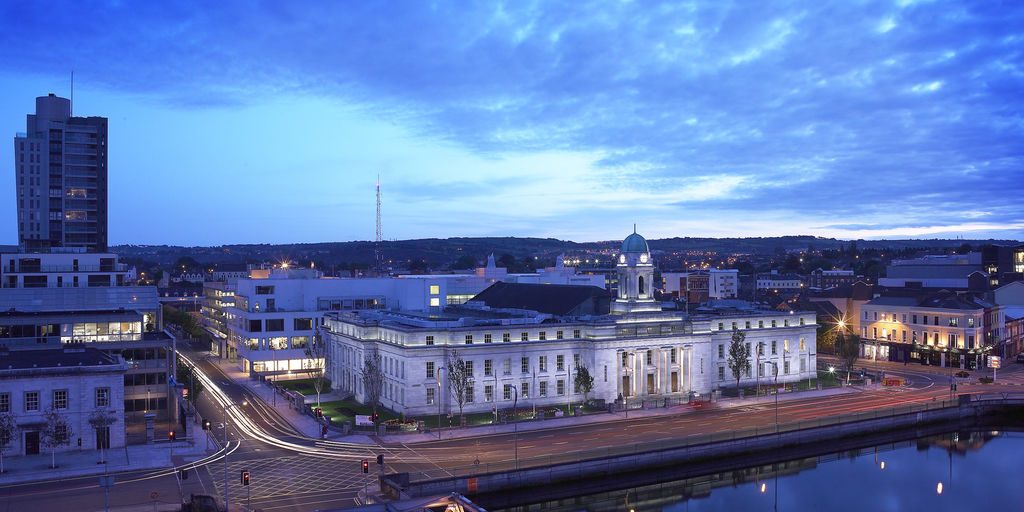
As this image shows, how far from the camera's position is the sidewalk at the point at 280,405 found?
7438 cm

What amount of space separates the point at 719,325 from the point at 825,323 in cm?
4137

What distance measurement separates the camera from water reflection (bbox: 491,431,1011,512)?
6044 cm

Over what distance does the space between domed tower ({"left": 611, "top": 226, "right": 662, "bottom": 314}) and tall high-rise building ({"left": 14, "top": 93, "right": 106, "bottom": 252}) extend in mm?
97571

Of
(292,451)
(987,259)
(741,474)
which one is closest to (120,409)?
(292,451)

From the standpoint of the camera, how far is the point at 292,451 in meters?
67.4

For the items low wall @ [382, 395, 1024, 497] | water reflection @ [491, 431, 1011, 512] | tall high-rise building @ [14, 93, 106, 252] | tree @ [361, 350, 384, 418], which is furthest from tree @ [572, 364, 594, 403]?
tall high-rise building @ [14, 93, 106, 252]

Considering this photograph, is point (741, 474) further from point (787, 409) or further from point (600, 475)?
point (787, 409)

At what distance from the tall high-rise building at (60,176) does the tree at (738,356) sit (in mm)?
110013

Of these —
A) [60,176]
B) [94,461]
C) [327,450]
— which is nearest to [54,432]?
[94,461]

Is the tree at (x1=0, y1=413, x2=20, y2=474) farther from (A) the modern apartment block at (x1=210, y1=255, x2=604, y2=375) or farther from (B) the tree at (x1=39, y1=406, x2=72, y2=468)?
(A) the modern apartment block at (x1=210, y1=255, x2=604, y2=375)

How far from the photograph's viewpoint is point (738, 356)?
96.4 metres

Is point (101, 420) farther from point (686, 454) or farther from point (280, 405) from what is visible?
point (686, 454)

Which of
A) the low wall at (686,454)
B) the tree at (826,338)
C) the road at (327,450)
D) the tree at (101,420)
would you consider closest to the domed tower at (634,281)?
the road at (327,450)

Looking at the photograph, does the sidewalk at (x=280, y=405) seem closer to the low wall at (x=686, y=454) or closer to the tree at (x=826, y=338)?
the low wall at (x=686, y=454)
